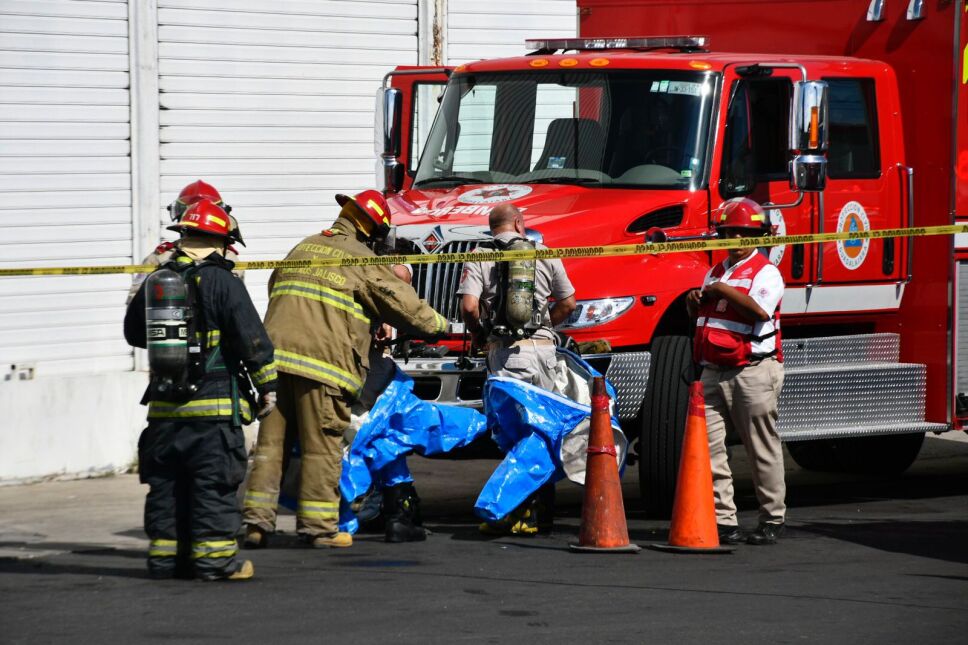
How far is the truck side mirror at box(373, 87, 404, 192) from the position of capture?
417 inches

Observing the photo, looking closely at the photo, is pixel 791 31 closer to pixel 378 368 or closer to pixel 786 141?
pixel 786 141

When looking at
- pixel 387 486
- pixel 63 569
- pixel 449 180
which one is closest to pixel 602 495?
pixel 387 486

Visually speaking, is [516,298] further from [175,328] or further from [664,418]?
[175,328]

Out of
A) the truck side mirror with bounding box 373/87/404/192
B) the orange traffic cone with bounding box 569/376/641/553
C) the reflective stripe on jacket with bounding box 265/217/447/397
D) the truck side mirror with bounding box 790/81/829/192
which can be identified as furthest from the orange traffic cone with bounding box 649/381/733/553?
the truck side mirror with bounding box 373/87/404/192

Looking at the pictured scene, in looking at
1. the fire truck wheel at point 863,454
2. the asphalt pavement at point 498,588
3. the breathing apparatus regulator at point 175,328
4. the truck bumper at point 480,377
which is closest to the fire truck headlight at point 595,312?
the truck bumper at point 480,377

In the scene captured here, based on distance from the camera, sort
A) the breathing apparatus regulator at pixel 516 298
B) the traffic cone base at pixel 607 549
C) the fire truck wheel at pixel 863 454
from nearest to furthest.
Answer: the traffic cone base at pixel 607 549, the breathing apparatus regulator at pixel 516 298, the fire truck wheel at pixel 863 454

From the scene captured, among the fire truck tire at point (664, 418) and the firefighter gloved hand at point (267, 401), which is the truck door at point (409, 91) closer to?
the fire truck tire at point (664, 418)

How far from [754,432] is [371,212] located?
235 cm

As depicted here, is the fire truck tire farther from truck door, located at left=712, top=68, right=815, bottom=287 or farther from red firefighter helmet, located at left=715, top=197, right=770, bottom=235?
truck door, located at left=712, top=68, right=815, bottom=287

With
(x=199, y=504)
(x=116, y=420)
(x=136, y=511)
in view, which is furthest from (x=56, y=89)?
(x=199, y=504)

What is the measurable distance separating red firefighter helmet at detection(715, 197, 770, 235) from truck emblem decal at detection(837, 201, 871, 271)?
1.56 m

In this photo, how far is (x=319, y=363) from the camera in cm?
820

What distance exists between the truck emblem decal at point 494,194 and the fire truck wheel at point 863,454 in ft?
11.5

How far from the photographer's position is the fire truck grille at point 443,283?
931cm
